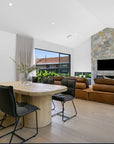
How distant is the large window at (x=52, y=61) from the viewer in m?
7.04

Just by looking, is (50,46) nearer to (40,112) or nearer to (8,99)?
(40,112)

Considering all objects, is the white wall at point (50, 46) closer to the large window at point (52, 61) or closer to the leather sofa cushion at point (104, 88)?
the large window at point (52, 61)

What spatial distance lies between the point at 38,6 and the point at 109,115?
4.12 metres

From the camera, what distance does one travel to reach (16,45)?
5672 mm

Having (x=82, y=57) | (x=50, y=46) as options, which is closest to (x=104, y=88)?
(x=50, y=46)

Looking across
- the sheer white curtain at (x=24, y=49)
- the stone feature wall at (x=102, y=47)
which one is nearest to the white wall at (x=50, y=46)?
the sheer white curtain at (x=24, y=49)

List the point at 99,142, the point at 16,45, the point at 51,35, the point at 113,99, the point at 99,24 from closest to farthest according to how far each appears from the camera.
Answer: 1. the point at 99,142
2. the point at 113,99
3. the point at 16,45
4. the point at 51,35
5. the point at 99,24

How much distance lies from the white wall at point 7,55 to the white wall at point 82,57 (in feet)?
15.9

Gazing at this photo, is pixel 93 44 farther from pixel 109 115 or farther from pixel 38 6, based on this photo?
pixel 109 115

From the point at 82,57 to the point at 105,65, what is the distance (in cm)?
175

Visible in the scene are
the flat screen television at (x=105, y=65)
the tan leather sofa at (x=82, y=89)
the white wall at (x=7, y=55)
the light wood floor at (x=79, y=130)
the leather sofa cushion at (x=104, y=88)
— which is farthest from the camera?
the flat screen television at (x=105, y=65)

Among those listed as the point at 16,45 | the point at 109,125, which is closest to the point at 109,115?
the point at 109,125

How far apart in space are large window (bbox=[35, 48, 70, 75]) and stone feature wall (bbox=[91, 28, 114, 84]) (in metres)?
1.81

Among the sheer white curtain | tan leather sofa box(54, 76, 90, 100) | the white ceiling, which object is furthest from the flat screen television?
the sheer white curtain
